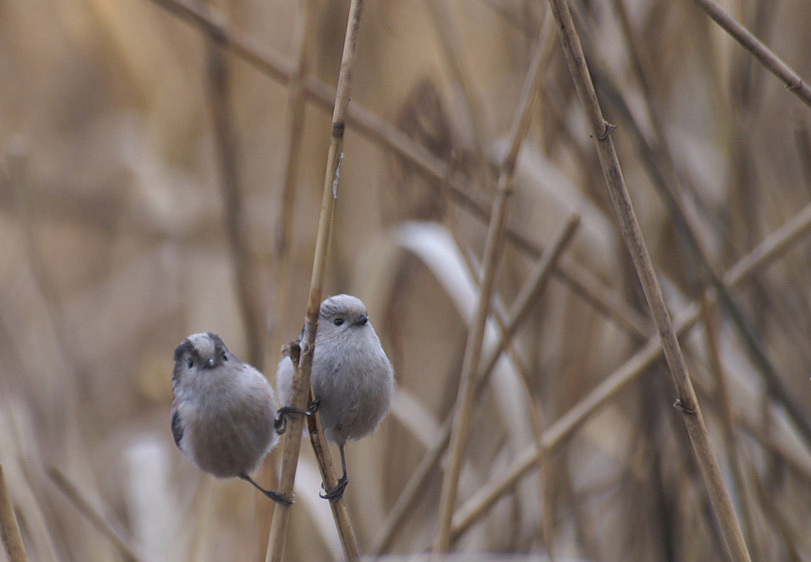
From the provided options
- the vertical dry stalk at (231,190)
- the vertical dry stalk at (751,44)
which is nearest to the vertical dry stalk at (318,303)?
the vertical dry stalk at (751,44)

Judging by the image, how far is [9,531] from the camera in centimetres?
73

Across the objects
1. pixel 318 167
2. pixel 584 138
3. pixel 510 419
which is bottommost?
pixel 510 419

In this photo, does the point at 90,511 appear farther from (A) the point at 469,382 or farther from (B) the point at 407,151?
(B) the point at 407,151

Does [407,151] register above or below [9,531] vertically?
above

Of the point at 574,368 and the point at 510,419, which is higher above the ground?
the point at 574,368

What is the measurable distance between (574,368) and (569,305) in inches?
6.0

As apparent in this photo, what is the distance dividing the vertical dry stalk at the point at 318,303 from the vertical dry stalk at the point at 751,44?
0.35 meters

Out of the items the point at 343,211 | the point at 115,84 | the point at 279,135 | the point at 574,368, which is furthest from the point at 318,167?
the point at 115,84

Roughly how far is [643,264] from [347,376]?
1.04 ft

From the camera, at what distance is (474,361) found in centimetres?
99

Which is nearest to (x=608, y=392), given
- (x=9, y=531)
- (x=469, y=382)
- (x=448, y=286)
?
(x=469, y=382)

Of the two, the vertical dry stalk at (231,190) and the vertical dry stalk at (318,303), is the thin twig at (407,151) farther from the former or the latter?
the vertical dry stalk at (318,303)

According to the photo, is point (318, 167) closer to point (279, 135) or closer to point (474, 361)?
point (279, 135)

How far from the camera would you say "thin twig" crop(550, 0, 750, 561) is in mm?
706
